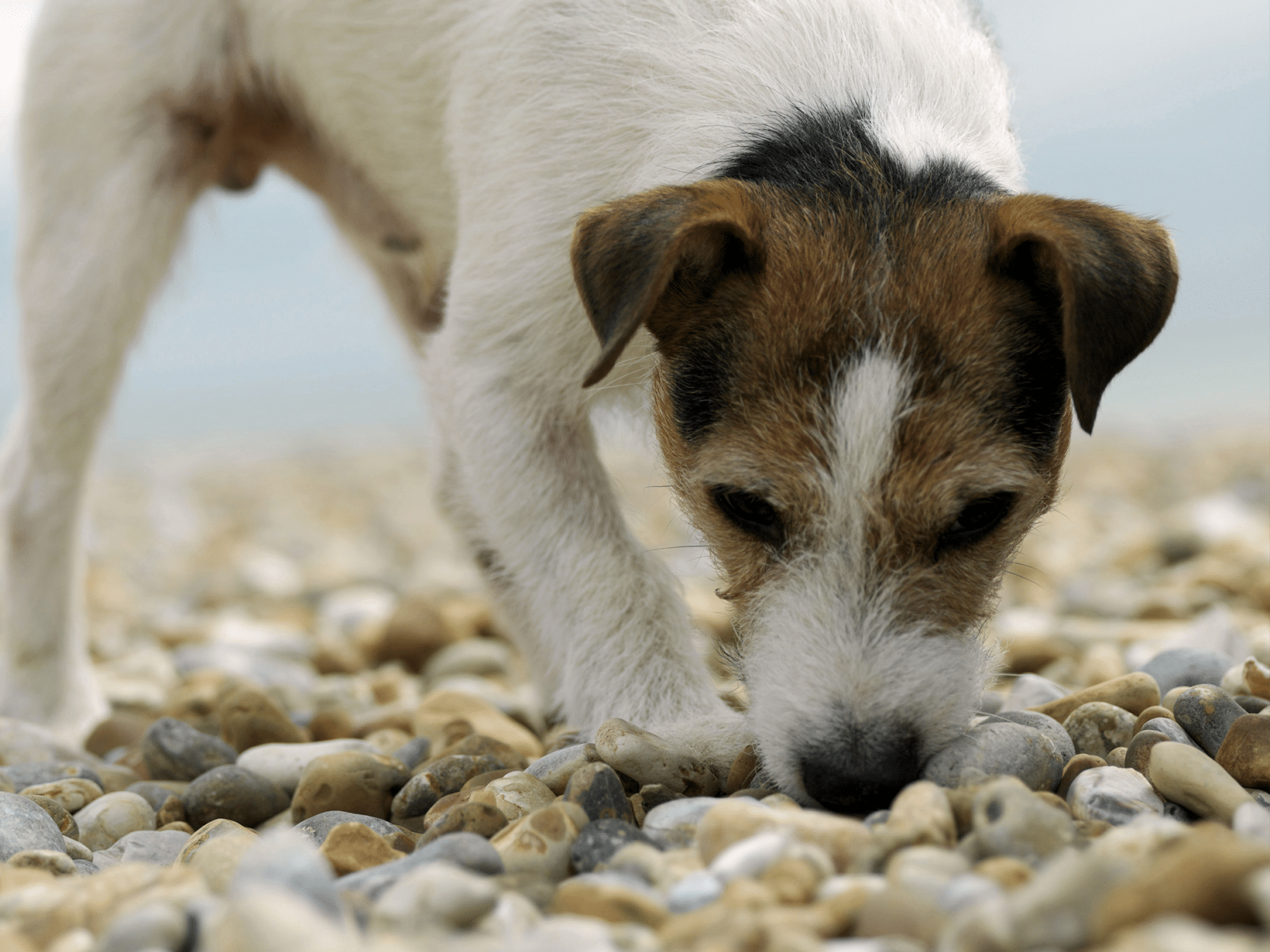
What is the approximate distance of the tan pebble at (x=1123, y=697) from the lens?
2758mm

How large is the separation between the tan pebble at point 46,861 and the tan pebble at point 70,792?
61 centimetres

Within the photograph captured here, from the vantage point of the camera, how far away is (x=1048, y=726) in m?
2.48

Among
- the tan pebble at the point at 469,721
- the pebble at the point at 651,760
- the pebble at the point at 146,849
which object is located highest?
the pebble at the point at 651,760

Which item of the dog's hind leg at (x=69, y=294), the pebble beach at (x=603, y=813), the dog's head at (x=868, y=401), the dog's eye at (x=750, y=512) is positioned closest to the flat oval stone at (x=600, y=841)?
the pebble beach at (x=603, y=813)

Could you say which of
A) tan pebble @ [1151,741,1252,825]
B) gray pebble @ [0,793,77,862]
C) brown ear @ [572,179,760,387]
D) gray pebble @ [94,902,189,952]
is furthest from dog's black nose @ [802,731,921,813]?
gray pebble @ [0,793,77,862]

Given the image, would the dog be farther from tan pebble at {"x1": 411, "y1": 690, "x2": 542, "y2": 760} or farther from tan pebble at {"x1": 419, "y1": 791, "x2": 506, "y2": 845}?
tan pebble at {"x1": 419, "y1": 791, "x2": 506, "y2": 845}

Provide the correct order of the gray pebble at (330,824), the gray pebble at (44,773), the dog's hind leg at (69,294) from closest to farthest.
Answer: the gray pebble at (330,824) < the gray pebble at (44,773) < the dog's hind leg at (69,294)

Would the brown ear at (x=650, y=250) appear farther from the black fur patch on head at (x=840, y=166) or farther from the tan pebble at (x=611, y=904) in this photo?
the tan pebble at (x=611, y=904)

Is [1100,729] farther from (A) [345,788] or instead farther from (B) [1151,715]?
(A) [345,788]

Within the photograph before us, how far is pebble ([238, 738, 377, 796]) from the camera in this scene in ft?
9.52

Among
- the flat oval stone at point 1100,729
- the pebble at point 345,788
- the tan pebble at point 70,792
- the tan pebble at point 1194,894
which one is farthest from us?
the tan pebble at point 70,792

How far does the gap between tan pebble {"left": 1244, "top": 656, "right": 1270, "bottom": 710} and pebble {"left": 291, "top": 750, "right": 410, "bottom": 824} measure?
2.01 metres

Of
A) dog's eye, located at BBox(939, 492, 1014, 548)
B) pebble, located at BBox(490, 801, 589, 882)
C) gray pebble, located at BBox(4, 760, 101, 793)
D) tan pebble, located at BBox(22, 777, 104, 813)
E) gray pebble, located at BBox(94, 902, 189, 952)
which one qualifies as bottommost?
gray pebble, located at BBox(4, 760, 101, 793)

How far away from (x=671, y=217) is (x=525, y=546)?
1.06 meters
